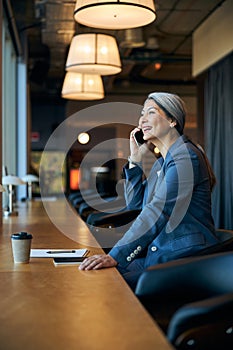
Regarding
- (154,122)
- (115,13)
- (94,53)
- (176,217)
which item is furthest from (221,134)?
(176,217)

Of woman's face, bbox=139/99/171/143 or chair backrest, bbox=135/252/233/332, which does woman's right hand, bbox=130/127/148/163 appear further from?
chair backrest, bbox=135/252/233/332

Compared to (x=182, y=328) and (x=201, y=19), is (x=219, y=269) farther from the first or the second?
(x=201, y=19)

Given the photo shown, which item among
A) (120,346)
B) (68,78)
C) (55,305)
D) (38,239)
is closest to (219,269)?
(55,305)

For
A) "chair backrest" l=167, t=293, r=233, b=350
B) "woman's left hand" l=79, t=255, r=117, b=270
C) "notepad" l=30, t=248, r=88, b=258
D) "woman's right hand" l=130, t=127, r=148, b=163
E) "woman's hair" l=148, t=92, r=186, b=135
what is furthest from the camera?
"woman's right hand" l=130, t=127, r=148, b=163

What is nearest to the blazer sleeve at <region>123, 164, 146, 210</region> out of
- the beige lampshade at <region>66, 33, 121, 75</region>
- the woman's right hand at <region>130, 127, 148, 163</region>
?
the woman's right hand at <region>130, 127, 148, 163</region>

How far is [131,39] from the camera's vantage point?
30.2 ft

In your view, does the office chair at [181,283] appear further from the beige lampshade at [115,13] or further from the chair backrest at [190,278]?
the beige lampshade at [115,13]

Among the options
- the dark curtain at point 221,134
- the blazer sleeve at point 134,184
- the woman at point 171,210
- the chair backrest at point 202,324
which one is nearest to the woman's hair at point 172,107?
the woman at point 171,210

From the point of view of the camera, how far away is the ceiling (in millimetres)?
7939

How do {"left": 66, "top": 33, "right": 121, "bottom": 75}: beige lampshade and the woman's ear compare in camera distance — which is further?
{"left": 66, "top": 33, "right": 121, "bottom": 75}: beige lampshade

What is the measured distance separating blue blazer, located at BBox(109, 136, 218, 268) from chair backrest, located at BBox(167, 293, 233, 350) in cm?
87

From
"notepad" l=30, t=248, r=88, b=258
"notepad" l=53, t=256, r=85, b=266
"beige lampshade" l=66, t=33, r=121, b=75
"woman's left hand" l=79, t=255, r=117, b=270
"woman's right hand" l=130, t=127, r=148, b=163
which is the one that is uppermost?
"beige lampshade" l=66, t=33, r=121, b=75

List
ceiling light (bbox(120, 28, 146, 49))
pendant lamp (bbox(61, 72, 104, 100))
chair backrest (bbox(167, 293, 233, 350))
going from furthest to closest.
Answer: ceiling light (bbox(120, 28, 146, 49)), pendant lamp (bbox(61, 72, 104, 100)), chair backrest (bbox(167, 293, 233, 350))

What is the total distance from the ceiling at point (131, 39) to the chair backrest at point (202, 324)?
5840 mm
